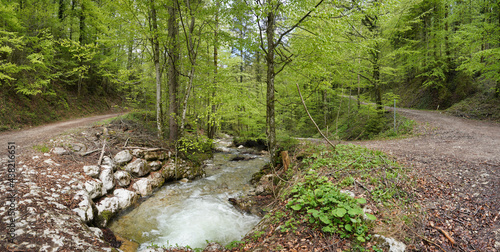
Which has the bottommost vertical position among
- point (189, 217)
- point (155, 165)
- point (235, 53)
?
point (189, 217)

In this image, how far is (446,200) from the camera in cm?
389

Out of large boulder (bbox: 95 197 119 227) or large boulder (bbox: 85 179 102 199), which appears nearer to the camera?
large boulder (bbox: 95 197 119 227)

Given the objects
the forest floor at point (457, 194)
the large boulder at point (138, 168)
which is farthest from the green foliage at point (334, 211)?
the large boulder at point (138, 168)

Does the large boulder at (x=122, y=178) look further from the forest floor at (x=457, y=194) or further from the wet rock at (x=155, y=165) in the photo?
the forest floor at (x=457, y=194)

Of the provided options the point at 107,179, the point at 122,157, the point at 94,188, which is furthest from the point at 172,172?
the point at 94,188

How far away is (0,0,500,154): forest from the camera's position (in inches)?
265

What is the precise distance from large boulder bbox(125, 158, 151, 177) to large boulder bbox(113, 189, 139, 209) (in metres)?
0.94

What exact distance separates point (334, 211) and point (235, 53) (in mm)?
16992

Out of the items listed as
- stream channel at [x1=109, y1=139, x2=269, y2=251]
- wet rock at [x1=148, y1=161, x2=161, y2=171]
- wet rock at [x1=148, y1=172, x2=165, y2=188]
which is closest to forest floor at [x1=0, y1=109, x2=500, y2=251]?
wet rock at [x1=148, y1=161, x2=161, y2=171]

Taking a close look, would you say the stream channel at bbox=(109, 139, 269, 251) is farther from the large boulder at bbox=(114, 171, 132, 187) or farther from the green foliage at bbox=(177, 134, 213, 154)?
the green foliage at bbox=(177, 134, 213, 154)

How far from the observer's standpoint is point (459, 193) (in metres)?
4.02

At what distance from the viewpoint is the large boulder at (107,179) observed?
19.0ft

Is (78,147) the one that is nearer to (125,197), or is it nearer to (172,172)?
(125,197)

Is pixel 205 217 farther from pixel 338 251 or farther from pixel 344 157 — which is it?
pixel 344 157
